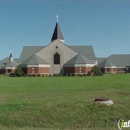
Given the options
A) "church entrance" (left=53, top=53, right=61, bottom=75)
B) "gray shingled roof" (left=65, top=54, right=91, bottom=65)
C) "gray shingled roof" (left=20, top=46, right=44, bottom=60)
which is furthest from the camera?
"gray shingled roof" (left=20, top=46, right=44, bottom=60)

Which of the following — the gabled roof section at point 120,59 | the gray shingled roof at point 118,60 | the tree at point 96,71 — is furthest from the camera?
the gabled roof section at point 120,59

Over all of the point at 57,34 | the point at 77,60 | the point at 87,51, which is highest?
the point at 57,34

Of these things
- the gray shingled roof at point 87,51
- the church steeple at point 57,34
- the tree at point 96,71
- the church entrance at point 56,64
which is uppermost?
the church steeple at point 57,34

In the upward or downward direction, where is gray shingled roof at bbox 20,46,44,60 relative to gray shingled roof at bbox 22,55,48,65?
upward

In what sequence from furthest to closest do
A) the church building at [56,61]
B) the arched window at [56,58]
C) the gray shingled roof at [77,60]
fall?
the arched window at [56,58] → the gray shingled roof at [77,60] → the church building at [56,61]

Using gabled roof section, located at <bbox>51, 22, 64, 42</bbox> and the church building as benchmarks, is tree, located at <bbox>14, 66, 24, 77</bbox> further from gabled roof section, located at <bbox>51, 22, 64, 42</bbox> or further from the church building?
gabled roof section, located at <bbox>51, 22, 64, 42</bbox>

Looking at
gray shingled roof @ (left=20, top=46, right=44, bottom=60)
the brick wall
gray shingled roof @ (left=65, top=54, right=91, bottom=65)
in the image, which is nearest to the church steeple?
gray shingled roof @ (left=20, top=46, right=44, bottom=60)

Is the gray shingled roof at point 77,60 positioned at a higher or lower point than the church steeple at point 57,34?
lower

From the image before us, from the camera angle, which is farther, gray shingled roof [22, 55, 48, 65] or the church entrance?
the church entrance

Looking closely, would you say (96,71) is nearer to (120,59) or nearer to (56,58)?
(56,58)

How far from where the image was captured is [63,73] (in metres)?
73.2

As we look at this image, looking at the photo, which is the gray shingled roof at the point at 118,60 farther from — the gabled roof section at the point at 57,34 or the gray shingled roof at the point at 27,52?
the gray shingled roof at the point at 27,52

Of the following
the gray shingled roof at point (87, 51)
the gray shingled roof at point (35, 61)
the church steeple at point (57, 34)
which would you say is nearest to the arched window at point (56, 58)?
the gray shingled roof at point (35, 61)

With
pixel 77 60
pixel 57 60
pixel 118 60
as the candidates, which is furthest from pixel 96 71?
pixel 118 60
